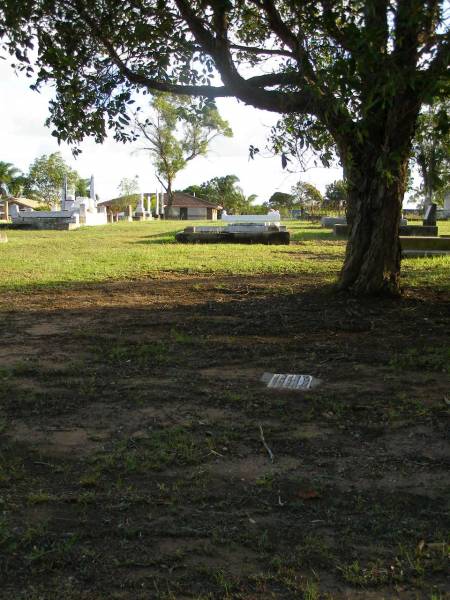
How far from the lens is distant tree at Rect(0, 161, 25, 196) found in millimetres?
67731

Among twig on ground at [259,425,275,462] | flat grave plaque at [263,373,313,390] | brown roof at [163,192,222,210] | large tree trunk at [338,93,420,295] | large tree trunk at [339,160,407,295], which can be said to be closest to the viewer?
twig on ground at [259,425,275,462]

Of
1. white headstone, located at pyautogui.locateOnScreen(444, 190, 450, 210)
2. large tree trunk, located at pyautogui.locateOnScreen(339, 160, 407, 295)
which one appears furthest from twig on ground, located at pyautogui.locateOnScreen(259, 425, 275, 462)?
white headstone, located at pyautogui.locateOnScreen(444, 190, 450, 210)

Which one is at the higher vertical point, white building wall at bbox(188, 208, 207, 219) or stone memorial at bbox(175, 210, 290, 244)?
white building wall at bbox(188, 208, 207, 219)

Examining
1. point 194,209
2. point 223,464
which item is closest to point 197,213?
point 194,209

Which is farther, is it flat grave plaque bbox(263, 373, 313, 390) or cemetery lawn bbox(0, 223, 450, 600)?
flat grave plaque bbox(263, 373, 313, 390)

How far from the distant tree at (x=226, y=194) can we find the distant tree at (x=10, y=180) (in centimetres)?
2568

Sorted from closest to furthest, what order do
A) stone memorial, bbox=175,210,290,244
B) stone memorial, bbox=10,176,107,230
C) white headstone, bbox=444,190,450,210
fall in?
stone memorial, bbox=175,210,290,244
stone memorial, bbox=10,176,107,230
white headstone, bbox=444,190,450,210

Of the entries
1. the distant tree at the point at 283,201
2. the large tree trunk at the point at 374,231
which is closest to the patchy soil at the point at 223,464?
the large tree trunk at the point at 374,231

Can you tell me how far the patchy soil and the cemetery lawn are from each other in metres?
0.01

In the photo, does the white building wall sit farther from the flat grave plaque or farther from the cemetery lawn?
the flat grave plaque

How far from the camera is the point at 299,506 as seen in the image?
273 cm

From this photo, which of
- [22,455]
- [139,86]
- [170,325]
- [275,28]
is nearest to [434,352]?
[170,325]

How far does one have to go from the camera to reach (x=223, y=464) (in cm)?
317

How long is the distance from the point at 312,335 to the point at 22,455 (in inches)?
136
